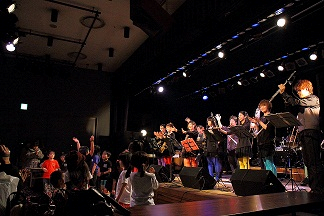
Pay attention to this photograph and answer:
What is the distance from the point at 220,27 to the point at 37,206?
4999 mm

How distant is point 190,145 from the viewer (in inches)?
283

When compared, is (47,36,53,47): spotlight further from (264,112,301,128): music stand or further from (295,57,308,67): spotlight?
(295,57,308,67): spotlight

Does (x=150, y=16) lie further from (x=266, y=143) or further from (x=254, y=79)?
(x=254, y=79)

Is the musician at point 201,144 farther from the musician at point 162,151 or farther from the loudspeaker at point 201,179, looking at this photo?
the loudspeaker at point 201,179

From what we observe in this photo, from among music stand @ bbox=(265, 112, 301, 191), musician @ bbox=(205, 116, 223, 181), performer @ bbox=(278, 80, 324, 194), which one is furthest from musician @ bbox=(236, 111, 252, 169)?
performer @ bbox=(278, 80, 324, 194)

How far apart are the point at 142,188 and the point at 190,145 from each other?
11.7 ft

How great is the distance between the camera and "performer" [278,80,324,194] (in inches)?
163

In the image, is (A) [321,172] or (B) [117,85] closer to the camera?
(A) [321,172]

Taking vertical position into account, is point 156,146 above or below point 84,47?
below

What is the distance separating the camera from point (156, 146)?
8.32 m

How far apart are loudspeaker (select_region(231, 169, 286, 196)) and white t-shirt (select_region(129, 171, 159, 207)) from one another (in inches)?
65.1

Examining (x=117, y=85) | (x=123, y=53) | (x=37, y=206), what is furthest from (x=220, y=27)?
(x=117, y=85)

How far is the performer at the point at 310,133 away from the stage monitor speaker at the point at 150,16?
9.18ft

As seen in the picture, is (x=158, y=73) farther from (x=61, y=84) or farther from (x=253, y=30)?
(x=61, y=84)
